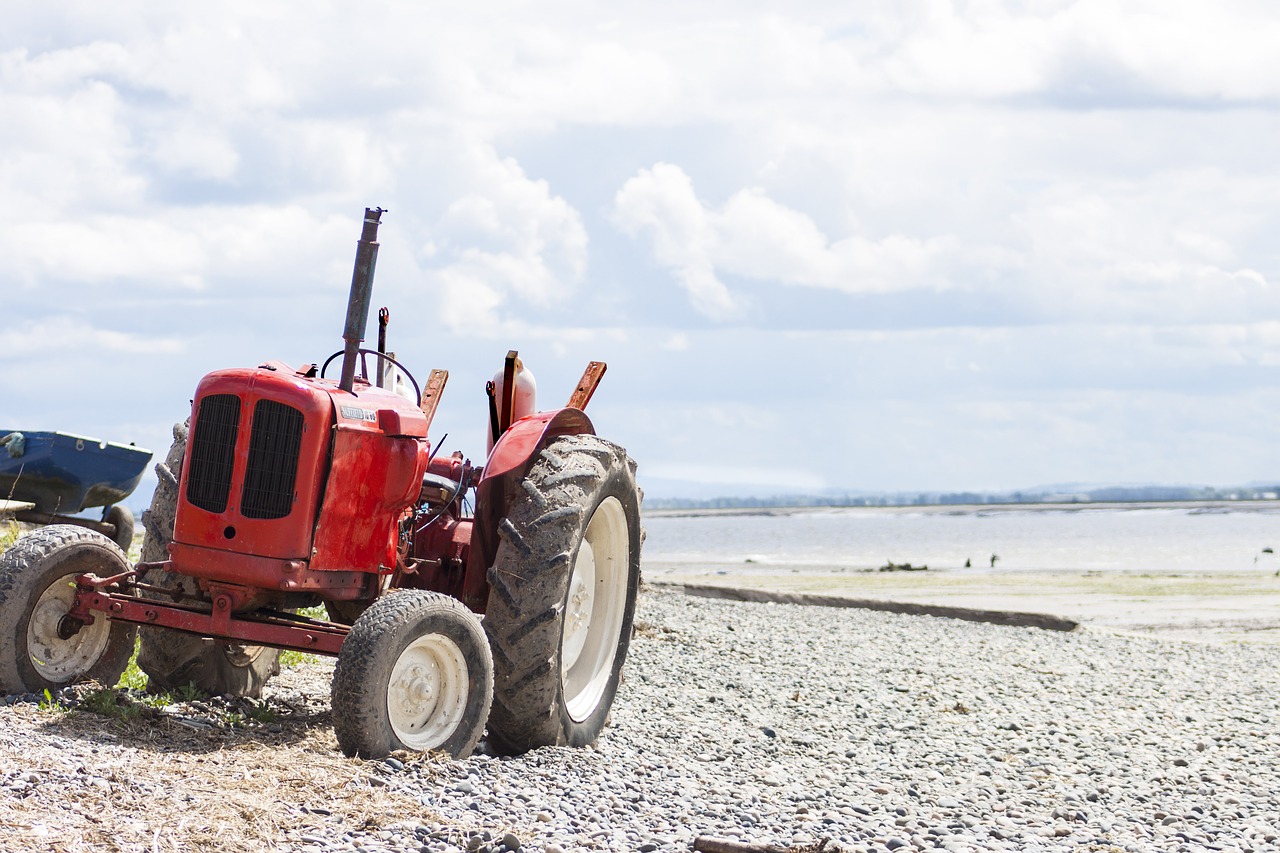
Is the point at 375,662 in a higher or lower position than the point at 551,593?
lower

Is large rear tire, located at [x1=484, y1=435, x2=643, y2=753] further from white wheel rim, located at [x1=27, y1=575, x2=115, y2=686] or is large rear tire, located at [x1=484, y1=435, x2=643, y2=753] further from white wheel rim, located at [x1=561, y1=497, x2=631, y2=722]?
white wheel rim, located at [x1=27, y1=575, x2=115, y2=686]

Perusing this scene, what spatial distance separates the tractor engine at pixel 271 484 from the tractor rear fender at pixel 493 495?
0.85 meters

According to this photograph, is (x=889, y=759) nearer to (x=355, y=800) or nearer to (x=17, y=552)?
(x=355, y=800)

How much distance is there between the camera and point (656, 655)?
12.4 metres

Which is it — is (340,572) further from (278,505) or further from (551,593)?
(551,593)

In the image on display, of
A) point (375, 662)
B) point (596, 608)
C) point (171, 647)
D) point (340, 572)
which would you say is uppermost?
point (340, 572)

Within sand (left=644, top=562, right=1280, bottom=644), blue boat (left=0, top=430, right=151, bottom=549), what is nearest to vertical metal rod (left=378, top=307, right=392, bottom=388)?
blue boat (left=0, top=430, right=151, bottom=549)

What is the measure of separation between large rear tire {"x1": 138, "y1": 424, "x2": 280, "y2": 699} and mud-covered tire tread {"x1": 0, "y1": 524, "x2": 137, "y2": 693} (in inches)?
12.3

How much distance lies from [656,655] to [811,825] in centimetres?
598

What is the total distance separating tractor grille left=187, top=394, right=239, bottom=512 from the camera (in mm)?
6484

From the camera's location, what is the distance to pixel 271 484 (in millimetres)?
6453

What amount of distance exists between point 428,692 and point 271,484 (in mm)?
1193

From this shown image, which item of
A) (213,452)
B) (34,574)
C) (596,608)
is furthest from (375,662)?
(596,608)

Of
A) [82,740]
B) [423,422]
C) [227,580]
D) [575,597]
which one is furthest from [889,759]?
[82,740]
